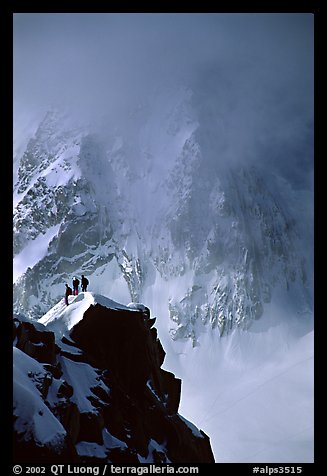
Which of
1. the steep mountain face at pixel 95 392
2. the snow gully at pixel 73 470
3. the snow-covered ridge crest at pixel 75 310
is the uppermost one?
the snow-covered ridge crest at pixel 75 310

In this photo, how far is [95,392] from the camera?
34.4 meters

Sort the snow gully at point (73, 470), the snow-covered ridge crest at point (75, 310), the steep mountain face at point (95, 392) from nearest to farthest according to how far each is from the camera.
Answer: the snow gully at point (73, 470) < the steep mountain face at point (95, 392) < the snow-covered ridge crest at point (75, 310)

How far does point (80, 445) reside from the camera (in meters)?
30.8

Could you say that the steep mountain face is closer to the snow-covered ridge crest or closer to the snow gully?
the snow-covered ridge crest

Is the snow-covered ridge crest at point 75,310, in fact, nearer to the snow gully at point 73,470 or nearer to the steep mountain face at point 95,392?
the steep mountain face at point 95,392

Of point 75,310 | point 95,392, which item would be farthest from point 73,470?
point 75,310

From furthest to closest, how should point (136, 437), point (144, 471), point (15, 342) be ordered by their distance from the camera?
point (136, 437) → point (15, 342) → point (144, 471)

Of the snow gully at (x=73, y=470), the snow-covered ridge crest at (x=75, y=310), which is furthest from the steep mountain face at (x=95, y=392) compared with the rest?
the snow gully at (x=73, y=470)

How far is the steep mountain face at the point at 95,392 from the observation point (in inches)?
984

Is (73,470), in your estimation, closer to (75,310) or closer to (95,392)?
(95,392)

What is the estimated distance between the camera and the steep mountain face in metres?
25.0
